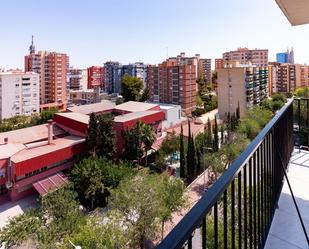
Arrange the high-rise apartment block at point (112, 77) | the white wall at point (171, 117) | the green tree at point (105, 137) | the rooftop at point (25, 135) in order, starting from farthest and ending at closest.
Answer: the high-rise apartment block at point (112, 77) → the white wall at point (171, 117) → the rooftop at point (25, 135) → the green tree at point (105, 137)

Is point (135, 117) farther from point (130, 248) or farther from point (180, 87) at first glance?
point (180, 87)

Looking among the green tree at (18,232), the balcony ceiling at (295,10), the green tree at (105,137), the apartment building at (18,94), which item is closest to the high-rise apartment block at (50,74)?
the apartment building at (18,94)

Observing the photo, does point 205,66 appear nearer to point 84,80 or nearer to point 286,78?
point 286,78

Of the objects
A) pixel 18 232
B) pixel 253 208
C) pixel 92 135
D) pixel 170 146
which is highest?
pixel 253 208

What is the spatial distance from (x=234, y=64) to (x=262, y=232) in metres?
31.6

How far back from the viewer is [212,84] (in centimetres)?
4491

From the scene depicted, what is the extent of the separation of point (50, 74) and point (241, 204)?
4260cm

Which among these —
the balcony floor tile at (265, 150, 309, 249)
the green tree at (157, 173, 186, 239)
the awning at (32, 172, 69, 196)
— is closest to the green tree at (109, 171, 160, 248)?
the green tree at (157, 173, 186, 239)

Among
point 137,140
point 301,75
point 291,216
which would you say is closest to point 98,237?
point 291,216

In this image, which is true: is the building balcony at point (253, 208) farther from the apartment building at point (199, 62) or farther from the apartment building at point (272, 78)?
the apartment building at point (199, 62)

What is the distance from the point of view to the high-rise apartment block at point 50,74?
1580 inches

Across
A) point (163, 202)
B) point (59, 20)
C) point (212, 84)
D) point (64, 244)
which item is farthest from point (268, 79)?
point (64, 244)

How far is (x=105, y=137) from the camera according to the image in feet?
54.6

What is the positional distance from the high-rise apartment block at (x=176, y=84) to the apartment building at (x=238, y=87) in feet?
11.1
